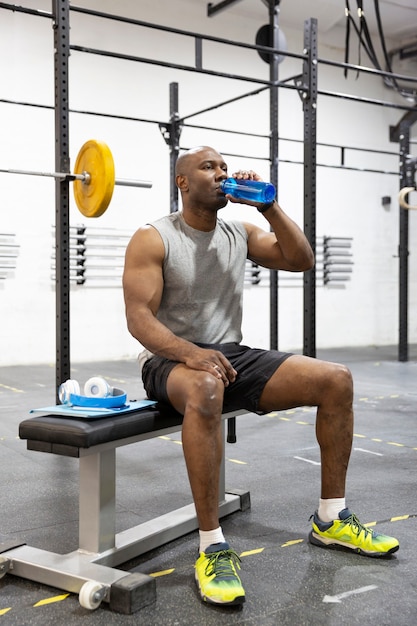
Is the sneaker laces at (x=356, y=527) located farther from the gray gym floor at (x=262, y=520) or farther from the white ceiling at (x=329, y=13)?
the white ceiling at (x=329, y=13)

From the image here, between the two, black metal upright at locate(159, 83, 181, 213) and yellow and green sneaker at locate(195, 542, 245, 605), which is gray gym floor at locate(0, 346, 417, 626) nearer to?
yellow and green sneaker at locate(195, 542, 245, 605)

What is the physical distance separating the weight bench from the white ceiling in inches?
254

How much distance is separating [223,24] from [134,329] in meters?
6.62

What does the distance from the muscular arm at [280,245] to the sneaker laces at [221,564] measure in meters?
0.89

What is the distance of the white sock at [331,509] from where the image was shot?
1883 mm

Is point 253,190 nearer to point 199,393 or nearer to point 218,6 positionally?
point 199,393

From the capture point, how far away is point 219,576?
156cm

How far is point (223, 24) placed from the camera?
7637 millimetres

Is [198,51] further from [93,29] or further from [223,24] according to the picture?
[223,24]

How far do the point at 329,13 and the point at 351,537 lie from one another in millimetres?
7260

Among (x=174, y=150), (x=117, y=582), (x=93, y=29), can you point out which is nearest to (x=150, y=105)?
(x=93, y=29)

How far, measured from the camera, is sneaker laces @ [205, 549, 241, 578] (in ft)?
5.16

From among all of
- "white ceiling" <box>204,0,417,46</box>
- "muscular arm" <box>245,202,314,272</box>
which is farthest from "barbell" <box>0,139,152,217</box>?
"white ceiling" <box>204,0,417,46</box>

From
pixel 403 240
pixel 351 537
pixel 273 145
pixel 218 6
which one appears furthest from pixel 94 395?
pixel 218 6
